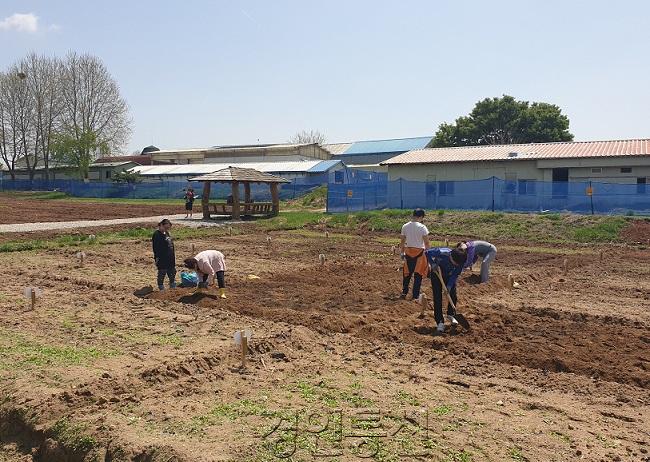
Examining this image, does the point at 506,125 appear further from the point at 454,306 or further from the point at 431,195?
the point at 454,306

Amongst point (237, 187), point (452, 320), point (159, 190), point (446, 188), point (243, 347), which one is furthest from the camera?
point (159, 190)

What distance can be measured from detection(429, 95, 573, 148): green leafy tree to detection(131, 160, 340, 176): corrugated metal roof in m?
14.6

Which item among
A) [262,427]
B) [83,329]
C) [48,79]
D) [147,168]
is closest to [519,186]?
[83,329]

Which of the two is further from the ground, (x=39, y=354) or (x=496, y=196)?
(x=496, y=196)

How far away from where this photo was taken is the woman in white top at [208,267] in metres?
10.8

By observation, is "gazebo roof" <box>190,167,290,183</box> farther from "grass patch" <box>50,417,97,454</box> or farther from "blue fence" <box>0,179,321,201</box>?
"grass patch" <box>50,417,97,454</box>

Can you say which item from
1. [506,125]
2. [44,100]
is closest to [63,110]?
[44,100]

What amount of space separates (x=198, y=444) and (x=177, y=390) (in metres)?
1.40

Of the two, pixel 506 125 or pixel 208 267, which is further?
pixel 506 125

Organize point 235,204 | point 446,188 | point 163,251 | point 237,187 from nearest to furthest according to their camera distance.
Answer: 1. point 163,251
2. point 237,187
3. point 235,204
4. point 446,188

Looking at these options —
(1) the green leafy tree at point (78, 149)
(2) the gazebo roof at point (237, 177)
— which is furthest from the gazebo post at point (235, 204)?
(1) the green leafy tree at point (78, 149)

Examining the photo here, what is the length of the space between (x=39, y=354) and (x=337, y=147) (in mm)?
66804

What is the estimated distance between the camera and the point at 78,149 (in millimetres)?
70125

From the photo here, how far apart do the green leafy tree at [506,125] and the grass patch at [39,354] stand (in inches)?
2180
